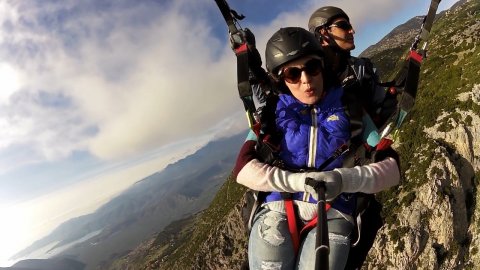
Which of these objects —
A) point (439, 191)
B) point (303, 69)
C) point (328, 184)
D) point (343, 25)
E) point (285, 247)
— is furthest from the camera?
point (439, 191)

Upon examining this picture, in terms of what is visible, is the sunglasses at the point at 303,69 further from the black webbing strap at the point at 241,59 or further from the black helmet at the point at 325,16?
the black helmet at the point at 325,16

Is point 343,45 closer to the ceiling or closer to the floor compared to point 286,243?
closer to the ceiling

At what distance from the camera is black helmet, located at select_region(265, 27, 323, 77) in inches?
171

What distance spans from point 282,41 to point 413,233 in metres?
48.5

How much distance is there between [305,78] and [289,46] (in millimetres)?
472

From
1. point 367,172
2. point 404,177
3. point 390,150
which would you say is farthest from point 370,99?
point 404,177

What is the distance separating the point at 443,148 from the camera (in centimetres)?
4712

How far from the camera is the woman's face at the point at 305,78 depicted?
4.40 metres

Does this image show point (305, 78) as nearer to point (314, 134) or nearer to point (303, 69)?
point (303, 69)

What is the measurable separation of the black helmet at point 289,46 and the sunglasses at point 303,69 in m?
0.11

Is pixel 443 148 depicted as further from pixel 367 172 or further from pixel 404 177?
pixel 367 172

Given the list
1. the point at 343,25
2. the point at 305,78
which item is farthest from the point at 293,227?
the point at 343,25

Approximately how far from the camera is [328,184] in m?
3.75

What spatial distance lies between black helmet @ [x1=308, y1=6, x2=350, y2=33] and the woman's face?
265cm
